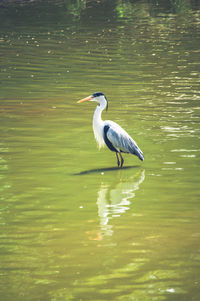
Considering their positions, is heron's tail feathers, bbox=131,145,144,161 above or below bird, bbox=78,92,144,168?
below

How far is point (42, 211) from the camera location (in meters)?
9.62

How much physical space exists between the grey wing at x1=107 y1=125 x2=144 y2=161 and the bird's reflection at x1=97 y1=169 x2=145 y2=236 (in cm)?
38

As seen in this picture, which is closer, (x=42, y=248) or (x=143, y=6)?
(x=42, y=248)

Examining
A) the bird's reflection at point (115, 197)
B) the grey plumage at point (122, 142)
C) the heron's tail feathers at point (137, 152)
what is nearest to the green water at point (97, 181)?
the bird's reflection at point (115, 197)

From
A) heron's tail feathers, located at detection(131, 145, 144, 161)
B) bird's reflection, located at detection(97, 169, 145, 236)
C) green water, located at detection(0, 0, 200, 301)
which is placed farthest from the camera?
heron's tail feathers, located at detection(131, 145, 144, 161)

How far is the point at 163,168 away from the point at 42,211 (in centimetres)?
303

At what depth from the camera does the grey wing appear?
1203 centimetres

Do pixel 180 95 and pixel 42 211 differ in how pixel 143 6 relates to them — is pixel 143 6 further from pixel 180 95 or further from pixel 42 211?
pixel 42 211

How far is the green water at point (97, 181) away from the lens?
743 centimetres

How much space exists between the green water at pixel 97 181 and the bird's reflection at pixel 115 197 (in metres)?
0.02

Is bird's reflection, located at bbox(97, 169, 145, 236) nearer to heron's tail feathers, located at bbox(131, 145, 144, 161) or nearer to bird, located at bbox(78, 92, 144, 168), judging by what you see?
heron's tail feathers, located at bbox(131, 145, 144, 161)

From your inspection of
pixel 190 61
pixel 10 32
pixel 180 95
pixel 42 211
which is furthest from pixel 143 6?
pixel 42 211

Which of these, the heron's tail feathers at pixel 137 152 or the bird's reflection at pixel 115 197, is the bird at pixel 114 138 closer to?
the heron's tail feathers at pixel 137 152

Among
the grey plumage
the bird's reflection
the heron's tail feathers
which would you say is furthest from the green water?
the grey plumage
